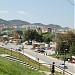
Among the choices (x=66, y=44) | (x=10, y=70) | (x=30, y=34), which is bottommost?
(x=66, y=44)

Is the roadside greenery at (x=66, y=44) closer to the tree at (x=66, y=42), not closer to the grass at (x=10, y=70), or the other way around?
the tree at (x=66, y=42)

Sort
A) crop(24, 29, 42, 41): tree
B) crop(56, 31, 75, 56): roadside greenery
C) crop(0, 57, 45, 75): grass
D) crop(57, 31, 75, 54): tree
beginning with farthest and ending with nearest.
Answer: crop(24, 29, 42, 41): tree, crop(57, 31, 75, 54): tree, crop(56, 31, 75, 56): roadside greenery, crop(0, 57, 45, 75): grass

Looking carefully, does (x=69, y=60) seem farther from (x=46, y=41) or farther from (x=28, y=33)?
(x=46, y=41)

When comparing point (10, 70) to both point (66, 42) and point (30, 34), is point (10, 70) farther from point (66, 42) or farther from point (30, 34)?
point (30, 34)

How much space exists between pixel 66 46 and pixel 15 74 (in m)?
45.4

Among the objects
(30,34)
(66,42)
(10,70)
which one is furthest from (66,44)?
(10,70)

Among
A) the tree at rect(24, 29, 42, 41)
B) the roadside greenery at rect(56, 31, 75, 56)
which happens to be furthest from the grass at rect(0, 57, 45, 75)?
the tree at rect(24, 29, 42, 41)

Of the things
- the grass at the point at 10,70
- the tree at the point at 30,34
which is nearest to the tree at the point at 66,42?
the tree at the point at 30,34

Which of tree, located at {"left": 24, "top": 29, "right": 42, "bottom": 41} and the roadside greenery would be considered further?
tree, located at {"left": 24, "top": 29, "right": 42, "bottom": 41}

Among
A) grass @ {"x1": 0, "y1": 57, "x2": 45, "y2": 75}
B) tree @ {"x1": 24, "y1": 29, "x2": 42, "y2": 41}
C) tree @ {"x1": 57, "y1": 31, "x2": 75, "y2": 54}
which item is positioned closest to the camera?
Answer: grass @ {"x1": 0, "y1": 57, "x2": 45, "y2": 75}

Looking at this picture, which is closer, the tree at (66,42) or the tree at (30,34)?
the tree at (66,42)

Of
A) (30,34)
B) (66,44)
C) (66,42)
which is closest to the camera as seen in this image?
(66,44)

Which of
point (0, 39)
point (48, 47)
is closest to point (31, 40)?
point (48, 47)

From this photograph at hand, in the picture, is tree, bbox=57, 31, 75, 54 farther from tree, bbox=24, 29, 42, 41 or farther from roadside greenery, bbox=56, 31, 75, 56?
tree, bbox=24, 29, 42, 41
